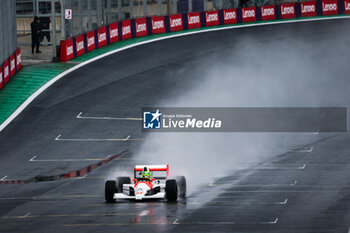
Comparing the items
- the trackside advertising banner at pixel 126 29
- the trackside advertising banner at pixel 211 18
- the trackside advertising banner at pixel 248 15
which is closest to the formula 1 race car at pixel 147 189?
the trackside advertising banner at pixel 126 29

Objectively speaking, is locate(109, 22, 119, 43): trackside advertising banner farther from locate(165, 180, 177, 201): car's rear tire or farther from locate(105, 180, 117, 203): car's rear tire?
locate(165, 180, 177, 201): car's rear tire

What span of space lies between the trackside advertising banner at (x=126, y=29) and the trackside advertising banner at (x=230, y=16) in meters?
9.78

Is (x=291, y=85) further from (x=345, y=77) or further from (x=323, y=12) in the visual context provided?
(x=323, y=12)

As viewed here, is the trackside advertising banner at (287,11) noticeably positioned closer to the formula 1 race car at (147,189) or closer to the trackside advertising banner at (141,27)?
the trackside advertising banner at (141,27)

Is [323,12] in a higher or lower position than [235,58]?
higher

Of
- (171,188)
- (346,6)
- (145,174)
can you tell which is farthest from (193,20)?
(171,188)

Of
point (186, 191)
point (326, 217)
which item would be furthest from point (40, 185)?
point (326, 217)

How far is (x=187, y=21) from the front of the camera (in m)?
60.3

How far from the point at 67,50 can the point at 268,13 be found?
22.6m

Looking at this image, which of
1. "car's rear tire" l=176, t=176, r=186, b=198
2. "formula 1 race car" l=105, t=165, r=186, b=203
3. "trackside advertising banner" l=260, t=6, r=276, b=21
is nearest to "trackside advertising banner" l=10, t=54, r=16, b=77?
"formula 1 race car" l=105, t=165, r=186, b=203

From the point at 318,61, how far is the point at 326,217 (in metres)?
28.4

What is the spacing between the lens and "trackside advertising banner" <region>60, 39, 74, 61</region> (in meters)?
47.5

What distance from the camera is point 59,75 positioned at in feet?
146

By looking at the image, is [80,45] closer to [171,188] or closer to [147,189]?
[147,189]
